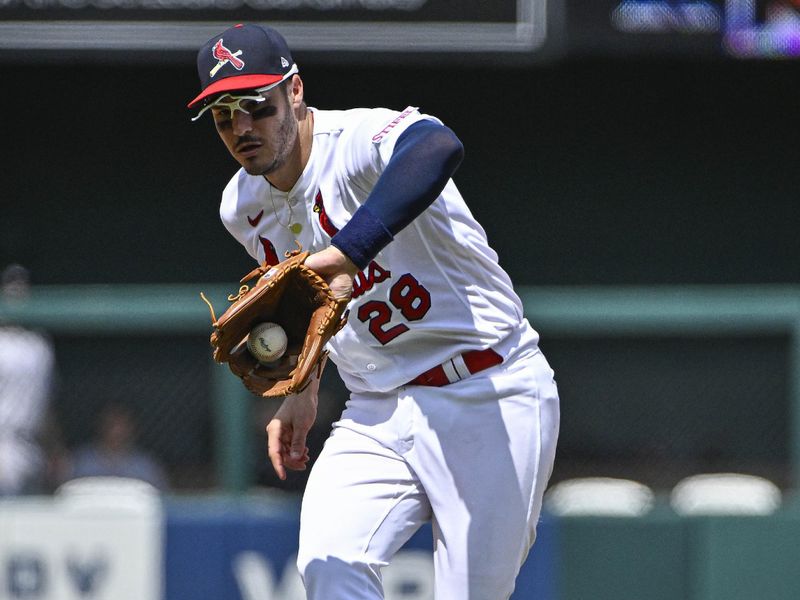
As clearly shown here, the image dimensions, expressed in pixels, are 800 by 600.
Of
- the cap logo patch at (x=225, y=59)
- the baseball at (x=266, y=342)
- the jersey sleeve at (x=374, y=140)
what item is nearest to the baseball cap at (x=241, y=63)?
the cap logo patch at (x=225, y=59)

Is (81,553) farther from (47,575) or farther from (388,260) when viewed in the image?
(388,260)

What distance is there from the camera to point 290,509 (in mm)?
4961

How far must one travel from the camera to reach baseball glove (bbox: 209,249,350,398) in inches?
107

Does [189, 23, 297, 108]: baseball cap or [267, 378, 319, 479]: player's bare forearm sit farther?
[267, 378, 319, 479]: player's bare forearm

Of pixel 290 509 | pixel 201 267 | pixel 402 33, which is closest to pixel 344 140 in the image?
pixel 290 509

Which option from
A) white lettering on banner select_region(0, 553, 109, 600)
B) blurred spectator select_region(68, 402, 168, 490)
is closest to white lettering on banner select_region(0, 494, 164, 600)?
white lettering on banner select_region(0, 553, 109, 600)

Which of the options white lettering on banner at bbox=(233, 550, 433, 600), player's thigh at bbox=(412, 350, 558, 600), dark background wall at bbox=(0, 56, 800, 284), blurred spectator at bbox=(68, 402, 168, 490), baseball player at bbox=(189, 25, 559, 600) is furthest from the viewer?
dark background wall at bbox=(0, 56, 800, 284)

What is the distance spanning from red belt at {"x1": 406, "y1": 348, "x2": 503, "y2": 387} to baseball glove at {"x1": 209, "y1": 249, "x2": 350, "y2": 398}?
1.11 ft

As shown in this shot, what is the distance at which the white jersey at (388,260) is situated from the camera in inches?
118

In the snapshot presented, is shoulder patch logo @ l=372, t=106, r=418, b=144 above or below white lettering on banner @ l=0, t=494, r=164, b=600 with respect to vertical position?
A: above

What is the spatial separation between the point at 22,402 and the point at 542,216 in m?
3.63

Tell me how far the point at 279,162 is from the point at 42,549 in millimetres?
2519

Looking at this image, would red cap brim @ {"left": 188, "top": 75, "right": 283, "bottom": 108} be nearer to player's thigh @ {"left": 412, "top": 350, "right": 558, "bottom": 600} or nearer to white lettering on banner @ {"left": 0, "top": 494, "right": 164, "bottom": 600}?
player's thigh @ {"left": 412, "top": 350, "right": 558, "bottom": 600}

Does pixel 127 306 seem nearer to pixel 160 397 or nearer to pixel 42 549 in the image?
pixel 160 397
